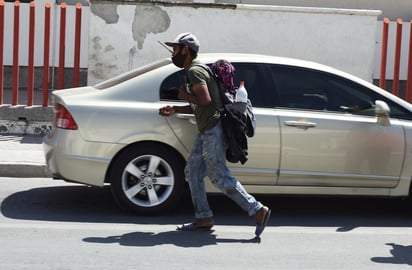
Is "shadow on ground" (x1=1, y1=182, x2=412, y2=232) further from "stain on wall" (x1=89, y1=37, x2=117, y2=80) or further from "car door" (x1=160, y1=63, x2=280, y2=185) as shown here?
"stain on wall" (x1=89, y1=37, x2=117, y2=80)

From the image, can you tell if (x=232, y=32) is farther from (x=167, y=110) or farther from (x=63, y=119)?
(x=167, y=110)

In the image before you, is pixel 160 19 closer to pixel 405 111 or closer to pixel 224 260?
pixel 405 111

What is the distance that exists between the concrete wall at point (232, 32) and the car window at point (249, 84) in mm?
4126

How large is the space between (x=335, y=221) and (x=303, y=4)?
915 centimetres

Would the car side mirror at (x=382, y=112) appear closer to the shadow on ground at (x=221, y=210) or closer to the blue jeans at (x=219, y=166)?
the shadow on ground at (x=221, y=210)

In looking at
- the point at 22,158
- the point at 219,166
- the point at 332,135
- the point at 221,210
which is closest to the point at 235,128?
the point at 219,166

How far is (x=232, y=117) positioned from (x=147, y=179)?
1.13 meters

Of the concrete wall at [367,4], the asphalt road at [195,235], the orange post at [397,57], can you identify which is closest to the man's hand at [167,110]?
the asphalt road at [195,235]

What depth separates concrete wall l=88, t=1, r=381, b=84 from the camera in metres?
11.0

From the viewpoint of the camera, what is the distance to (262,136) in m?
6.84

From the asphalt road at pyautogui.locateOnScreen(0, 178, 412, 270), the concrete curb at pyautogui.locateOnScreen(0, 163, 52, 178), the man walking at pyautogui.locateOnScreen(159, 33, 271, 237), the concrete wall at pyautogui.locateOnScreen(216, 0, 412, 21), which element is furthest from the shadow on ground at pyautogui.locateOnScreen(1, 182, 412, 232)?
the concrete wall at pyautogui.locateOnScreen(216, 0, 412, 21)

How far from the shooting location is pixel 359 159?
704 cm

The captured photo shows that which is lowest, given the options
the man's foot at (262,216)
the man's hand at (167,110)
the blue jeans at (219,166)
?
the man's foot at (262,216)

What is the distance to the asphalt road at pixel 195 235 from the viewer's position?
5688 mm
